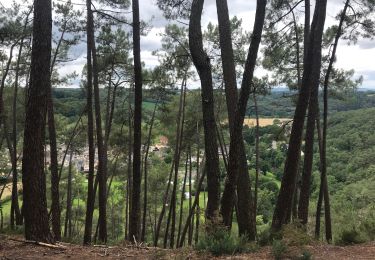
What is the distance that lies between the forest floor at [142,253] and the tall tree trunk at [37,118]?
0.42 meters

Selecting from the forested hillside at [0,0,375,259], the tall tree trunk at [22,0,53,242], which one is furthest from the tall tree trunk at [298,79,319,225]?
the tall tree trunk at [22,0,53,242]

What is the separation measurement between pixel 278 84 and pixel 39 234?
437 inches

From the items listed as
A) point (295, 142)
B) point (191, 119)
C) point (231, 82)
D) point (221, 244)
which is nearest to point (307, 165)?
point (295, 142)

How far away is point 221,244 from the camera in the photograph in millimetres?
5426

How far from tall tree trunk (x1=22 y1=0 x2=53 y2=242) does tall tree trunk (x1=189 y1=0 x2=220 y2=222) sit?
7.19 ft

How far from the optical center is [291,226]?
6.46 m

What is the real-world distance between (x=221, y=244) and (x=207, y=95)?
2.49 meters

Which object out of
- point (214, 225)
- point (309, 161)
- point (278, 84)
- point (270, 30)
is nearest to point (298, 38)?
point (270, 30)

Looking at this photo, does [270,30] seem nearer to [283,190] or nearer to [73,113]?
[283,190]

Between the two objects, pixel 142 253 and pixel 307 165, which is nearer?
pixel 142 253

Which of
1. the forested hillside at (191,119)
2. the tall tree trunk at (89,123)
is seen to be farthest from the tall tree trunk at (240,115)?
the tall tree trunk at (89,123)

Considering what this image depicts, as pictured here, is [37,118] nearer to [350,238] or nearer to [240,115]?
[240,115]

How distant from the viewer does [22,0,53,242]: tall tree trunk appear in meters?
5.80

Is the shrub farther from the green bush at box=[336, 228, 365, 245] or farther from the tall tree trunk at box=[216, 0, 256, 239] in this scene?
the tall tree trunk at box=[216, 0, 256, 239]
